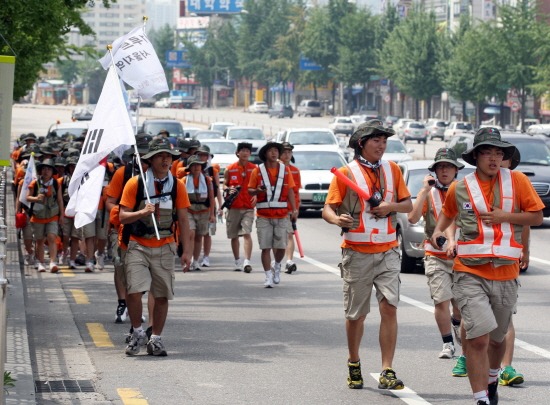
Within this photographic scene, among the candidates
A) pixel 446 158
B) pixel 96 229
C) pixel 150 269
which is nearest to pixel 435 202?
pixel 446 158

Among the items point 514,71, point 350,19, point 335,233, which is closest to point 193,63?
point 350,19

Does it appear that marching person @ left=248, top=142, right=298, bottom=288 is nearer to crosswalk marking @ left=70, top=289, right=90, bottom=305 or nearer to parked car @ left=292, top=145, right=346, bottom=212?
crosswalk marking @ left=70, top=289, right=90, bottom=305

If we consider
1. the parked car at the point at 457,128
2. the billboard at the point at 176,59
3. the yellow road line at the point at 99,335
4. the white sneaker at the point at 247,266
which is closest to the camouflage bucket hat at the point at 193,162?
the white sneaker at the point at 247,266

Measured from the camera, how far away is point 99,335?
1253 centimetres

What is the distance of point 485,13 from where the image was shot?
374ft

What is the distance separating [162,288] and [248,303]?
3956mm

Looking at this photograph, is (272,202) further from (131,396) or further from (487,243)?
(487,243)

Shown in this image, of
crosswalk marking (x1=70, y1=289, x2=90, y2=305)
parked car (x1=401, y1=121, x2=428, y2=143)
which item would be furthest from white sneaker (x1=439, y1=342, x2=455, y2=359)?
parked car (x1=401, y1=121, x2=428, y2=143)

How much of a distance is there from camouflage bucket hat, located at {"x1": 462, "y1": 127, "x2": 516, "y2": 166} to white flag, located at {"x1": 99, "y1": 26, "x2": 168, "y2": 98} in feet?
15.7

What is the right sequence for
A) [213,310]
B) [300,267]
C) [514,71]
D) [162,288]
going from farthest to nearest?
[514,71] → [300,267] → [213,310] → [162,288]

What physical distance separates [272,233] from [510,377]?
23.6 feet

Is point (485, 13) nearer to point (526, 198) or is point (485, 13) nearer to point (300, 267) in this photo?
point (300, 267)

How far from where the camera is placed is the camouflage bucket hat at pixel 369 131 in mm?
9641

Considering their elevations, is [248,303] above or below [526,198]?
below
